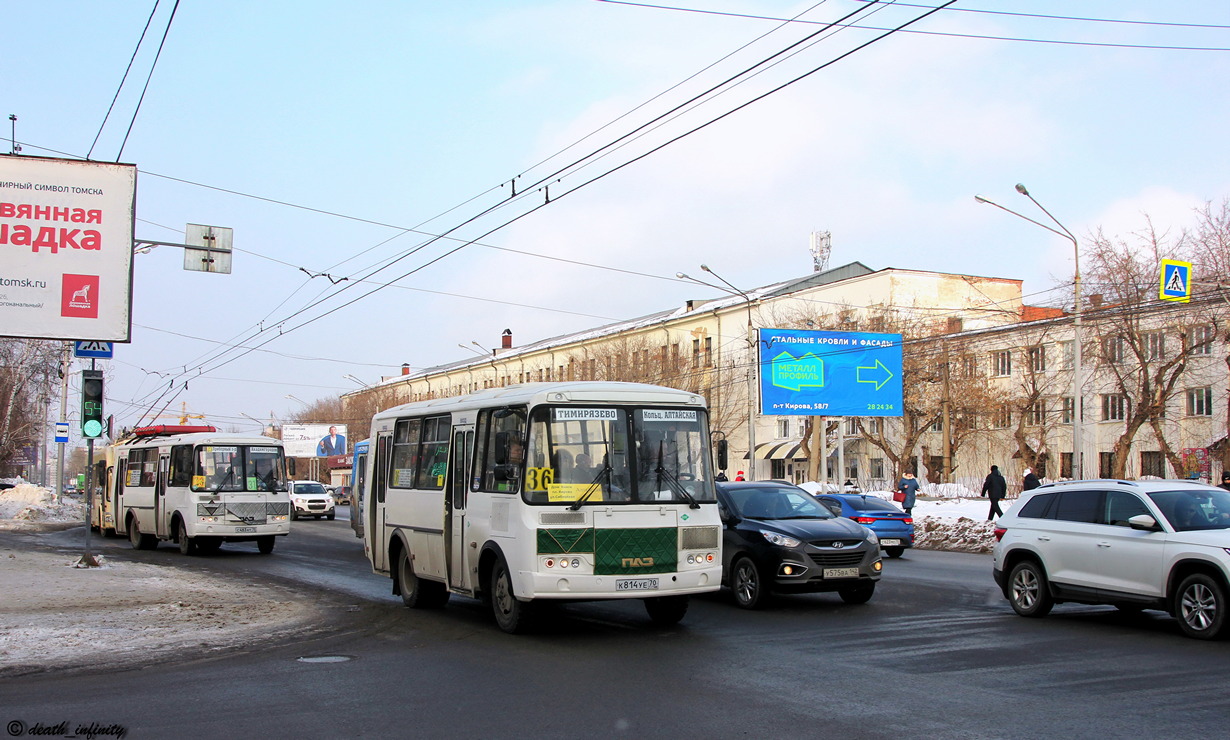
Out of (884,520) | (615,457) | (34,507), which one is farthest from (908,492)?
(34,507)

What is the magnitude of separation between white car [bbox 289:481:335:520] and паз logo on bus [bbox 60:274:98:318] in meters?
31.5

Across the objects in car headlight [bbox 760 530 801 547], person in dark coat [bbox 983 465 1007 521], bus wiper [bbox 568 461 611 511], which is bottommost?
car headlight [bbox 760 530 801 547]

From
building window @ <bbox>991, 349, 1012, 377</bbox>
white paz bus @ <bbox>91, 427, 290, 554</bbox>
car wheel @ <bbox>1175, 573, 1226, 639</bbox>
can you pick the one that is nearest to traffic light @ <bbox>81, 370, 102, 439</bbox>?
white paz bus @ <bbox>91, 427, 290, 554</bbox>

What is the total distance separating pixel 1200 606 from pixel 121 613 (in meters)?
12.5

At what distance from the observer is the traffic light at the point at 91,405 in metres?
18.6

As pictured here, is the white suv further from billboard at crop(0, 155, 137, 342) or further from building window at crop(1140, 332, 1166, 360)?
building window at crop(1140, 332, 1166, 360)

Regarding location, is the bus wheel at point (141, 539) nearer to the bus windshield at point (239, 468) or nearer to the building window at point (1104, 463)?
the bus windshield at point (239, 468)

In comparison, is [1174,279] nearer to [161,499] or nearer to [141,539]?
[161,499]

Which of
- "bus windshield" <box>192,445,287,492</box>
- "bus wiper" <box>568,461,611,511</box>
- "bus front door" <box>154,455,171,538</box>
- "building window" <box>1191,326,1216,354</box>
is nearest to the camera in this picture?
"bus wiper" <box>568,461,611,511</box>

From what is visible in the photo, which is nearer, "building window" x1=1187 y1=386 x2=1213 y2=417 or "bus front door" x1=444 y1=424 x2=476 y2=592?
"bus front door" x1=444 y1=424 x2=476 y2=592

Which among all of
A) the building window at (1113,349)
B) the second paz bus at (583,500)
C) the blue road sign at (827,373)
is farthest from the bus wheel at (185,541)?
the building window at (1113,349)

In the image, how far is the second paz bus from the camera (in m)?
11.4

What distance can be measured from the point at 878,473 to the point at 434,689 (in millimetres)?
59036

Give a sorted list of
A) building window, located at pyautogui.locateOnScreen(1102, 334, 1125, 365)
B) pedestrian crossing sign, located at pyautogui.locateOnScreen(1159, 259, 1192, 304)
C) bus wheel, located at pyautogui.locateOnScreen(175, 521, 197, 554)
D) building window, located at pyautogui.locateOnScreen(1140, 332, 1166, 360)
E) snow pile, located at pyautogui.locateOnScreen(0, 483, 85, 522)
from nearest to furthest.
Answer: pedestrian crossing sign, located at pyautogui.locateOnScreen(1159, 259, 1192, 304), bus wheel, located at pyautogui.locateOnScreen(175, 521, 197, 554), building window, located at pyautogui.locateOnScreen(1140, 332, 1166, 360), building window, located at pyautogui.locateOnScreen(1102, 334, 1125, 365), snow pile, located at pyautogui.locateOnScreen(0, 483, 85, 522)
